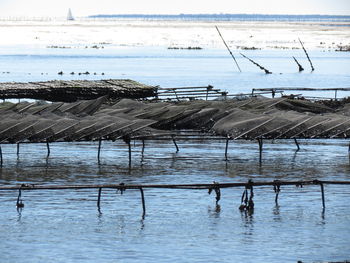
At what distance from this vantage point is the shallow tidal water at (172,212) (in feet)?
118

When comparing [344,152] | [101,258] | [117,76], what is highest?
[117,76]

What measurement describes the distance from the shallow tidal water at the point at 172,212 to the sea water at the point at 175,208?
5 cm

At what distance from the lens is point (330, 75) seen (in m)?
152

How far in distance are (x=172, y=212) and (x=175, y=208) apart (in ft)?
2.94

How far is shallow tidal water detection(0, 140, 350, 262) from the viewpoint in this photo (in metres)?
36.1

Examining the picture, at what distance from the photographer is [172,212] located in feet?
141

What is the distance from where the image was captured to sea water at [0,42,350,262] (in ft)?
119

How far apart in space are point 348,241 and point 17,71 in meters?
117

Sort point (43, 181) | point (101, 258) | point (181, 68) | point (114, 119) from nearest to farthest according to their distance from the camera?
point (101, 258), point (43, 181), point (114, 119), point (181, 68)

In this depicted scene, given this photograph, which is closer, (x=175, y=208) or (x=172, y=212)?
(x=172, y=212)

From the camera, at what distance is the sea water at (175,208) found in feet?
119

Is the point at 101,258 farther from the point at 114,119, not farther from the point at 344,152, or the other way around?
the point at 344,152

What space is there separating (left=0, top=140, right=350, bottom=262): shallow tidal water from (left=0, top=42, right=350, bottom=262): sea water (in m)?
0.05

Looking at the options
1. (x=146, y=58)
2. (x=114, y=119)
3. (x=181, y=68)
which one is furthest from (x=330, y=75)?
(x=114, y=119)
